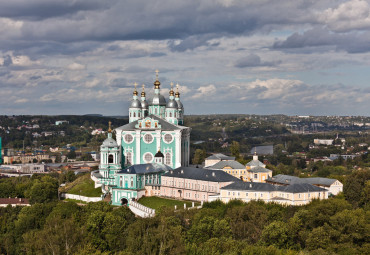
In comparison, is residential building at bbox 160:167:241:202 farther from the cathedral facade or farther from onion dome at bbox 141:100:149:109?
onion dome at bbox 141:100:149:109

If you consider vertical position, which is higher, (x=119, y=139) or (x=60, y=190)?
(x=119, y=139)

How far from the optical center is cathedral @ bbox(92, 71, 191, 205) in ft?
199

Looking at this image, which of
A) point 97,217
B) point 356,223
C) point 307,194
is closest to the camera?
point 356,223

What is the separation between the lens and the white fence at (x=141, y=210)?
51.0m

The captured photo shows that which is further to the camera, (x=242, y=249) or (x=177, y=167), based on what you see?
(x=177, y=167)

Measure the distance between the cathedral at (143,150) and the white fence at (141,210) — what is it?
3.10 meters

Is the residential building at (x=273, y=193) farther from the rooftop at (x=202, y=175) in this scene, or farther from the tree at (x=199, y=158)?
the tree at (x=199, y=158)

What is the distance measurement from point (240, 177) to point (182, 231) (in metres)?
21.4

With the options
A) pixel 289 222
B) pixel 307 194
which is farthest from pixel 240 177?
pixel 289 222

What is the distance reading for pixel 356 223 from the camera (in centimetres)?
4278

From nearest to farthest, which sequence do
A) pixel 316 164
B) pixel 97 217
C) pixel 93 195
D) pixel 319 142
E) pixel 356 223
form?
pixel 356 223, pixel 97 217, pixel 93 195, pixel 316 164, pixel 319 142

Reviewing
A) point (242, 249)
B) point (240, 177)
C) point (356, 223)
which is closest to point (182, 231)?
point (242, 249)

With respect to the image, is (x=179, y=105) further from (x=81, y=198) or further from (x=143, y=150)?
(x=81, y=198)

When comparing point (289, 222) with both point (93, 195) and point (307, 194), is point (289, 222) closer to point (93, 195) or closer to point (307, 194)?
point (307, 194)
